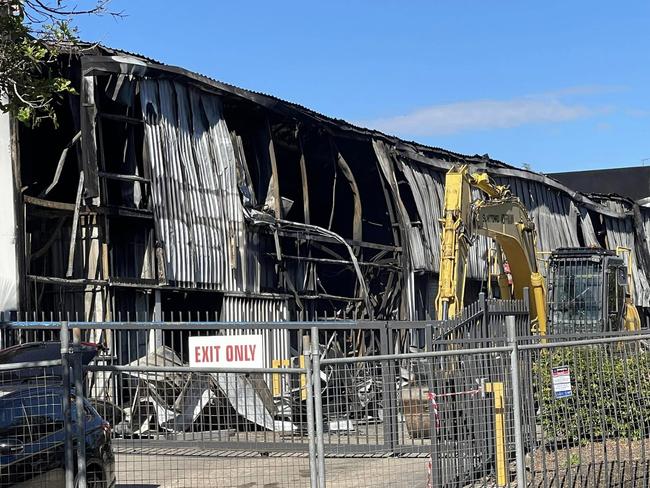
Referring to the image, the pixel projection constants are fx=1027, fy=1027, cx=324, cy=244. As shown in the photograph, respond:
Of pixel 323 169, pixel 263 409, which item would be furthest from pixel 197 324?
pixel 323 169

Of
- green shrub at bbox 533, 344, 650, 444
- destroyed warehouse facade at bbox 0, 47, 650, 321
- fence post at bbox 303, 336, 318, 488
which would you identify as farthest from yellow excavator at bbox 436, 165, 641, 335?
fence post at bbox 303, 336, 318, 488

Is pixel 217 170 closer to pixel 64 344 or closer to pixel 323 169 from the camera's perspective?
pixel 323 169

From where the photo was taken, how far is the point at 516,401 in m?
8.97

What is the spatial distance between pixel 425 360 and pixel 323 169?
19714 mm

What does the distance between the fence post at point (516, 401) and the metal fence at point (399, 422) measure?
2 cm

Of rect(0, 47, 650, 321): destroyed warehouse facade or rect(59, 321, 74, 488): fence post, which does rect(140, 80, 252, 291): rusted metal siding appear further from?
rect(59, 321, 74, 488): fence post

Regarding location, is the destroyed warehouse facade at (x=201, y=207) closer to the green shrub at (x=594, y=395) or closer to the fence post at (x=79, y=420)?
the green shrub at (x=594, y=395)

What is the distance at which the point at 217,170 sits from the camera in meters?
23.0

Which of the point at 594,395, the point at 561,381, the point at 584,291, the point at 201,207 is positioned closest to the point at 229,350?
the point at 594,395

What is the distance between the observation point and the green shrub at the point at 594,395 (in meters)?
9.80

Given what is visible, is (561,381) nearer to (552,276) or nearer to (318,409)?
(318,409)

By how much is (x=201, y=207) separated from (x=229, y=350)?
26.0 feet

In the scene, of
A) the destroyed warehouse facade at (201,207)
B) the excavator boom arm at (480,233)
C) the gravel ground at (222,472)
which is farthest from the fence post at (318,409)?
the destroyed warehouse facade at (201,207)

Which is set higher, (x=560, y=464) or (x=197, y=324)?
(x=197, y=324)
